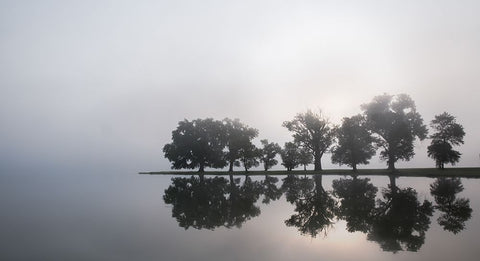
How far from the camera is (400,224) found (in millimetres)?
16062

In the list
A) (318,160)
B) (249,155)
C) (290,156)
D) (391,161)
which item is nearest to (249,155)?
(249,155)

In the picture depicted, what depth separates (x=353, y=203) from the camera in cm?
2427

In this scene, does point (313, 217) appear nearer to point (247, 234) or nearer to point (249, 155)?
point (247, 234)

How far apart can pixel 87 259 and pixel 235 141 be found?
286ft

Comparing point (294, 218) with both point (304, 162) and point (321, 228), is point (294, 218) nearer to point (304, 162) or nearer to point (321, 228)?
point (321, 228)

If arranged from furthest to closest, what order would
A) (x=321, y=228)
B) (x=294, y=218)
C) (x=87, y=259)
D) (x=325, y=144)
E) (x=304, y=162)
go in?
(x=304, y=162) → (x=325, y=144) → (x=294, y=218) → (x=321, y=228) → (x=87, y=259)

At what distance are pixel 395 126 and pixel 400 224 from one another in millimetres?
56590

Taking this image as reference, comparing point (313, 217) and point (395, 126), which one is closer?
point (313, 217)

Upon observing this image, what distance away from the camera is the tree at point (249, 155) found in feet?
319

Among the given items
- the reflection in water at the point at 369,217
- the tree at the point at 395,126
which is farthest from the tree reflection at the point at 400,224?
the tree at the point at 395,126

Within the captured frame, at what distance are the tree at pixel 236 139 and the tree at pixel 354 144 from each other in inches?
1123

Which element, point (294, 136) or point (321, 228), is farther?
point (294, 136)

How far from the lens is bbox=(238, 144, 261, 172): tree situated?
319 feet

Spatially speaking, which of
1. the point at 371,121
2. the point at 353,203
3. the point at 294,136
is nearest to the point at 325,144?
the point at 294,136
